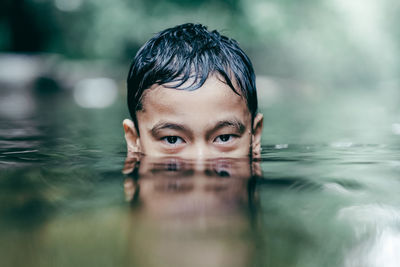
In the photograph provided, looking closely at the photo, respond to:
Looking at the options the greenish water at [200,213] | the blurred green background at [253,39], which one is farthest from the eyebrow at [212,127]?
the blurred green background at [253,39]

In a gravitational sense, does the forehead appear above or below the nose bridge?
above

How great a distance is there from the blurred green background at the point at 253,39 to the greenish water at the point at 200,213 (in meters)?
11.0

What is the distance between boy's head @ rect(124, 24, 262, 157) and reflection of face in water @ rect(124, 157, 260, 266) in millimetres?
326

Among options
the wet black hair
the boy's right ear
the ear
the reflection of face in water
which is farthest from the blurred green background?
the reflection of face in water

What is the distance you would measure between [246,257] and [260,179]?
0.96 meters

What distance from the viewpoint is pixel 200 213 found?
168 cm

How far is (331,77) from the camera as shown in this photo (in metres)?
20.5

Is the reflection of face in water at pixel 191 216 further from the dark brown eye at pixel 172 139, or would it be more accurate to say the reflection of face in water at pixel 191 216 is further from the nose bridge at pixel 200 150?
the dark brown eye at pixel 172 139

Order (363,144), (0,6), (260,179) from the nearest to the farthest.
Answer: (260,179)
(363,144)
(0,6)

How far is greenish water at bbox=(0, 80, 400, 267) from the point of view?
4.74 feet

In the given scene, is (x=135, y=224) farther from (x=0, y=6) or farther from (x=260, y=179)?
(x=0, y=6)

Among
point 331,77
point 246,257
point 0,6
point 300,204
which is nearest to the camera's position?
point 246,257

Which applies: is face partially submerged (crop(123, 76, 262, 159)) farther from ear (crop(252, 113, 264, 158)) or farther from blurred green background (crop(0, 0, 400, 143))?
blurred green background (crop(0, 0, 400, 143))

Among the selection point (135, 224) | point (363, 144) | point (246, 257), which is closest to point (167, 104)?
point (135, 224)
